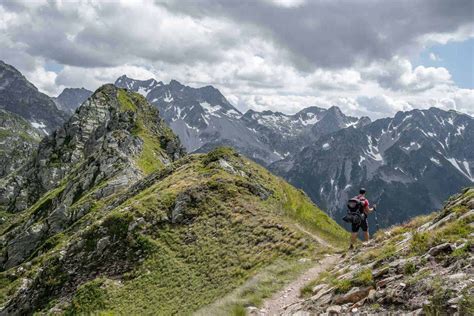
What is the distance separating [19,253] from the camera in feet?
254

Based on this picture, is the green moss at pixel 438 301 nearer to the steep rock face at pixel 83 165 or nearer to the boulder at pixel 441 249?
the boulder at pixel 441 249

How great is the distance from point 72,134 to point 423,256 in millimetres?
157374

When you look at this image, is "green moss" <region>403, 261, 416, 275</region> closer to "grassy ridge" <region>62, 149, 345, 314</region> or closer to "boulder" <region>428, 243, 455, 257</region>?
"boulder" <region>428, 243, 455, 257</region>

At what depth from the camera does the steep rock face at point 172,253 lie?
1319 inches

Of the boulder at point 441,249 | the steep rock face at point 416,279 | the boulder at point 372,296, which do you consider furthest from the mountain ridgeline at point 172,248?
the boulder at point 441,249

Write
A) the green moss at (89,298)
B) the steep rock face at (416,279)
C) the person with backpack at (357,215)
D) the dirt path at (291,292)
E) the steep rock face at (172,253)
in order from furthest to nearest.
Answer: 1. the green moss at (89,298)
2. the steep rock face at (172,253)
3. the person with backpack at (357,215)
4. the dirt path at (291,292)
5. the steep rock face at (416,279)

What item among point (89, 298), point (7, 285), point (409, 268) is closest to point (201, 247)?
point (89, 298)

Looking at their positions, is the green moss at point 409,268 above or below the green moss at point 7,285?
above

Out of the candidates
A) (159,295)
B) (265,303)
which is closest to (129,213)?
(159,295)

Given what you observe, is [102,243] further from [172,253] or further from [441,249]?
[441,249]

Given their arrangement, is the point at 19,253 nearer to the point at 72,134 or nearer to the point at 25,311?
the point at 25,311

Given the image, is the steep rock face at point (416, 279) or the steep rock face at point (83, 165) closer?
the steep rock face at point (416, 279)

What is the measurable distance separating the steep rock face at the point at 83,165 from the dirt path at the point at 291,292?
5611 cm

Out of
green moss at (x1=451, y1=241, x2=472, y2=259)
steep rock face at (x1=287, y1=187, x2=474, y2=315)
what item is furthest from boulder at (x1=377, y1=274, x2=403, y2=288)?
green moss at (x1=451, y1=241, x2=472, y2=259)
